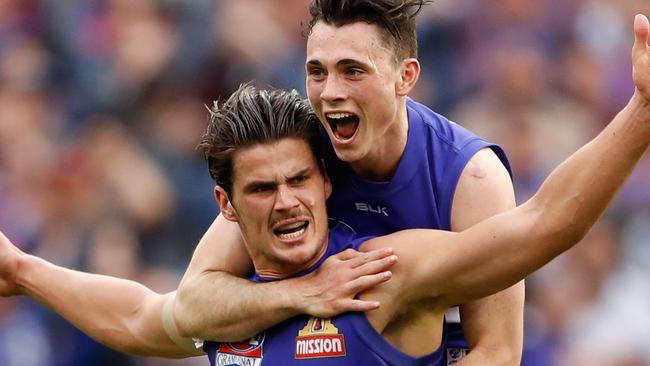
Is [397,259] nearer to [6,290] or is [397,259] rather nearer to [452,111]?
[6,290]

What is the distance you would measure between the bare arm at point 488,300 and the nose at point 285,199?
2.10 feet

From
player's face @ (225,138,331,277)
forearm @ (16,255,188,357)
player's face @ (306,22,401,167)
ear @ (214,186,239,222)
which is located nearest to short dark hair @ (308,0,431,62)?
player's face @ (306,22,401,167)

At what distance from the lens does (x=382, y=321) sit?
17.5ft

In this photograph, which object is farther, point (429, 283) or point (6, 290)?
point (6, 290)

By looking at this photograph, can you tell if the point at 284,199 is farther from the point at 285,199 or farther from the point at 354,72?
the point at 354,72

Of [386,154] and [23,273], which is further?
[23,273]

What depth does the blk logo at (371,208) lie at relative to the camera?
5.87 m

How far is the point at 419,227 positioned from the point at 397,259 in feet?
1.52

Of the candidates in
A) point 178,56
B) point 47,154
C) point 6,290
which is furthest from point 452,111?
point 6,290

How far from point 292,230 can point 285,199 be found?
14 cm

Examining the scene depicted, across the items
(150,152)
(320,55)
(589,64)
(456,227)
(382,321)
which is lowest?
(382,321)

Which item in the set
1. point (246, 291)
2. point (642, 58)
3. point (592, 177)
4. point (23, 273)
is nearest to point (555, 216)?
point (592, 177)

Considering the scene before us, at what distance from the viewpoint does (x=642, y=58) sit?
182 inches

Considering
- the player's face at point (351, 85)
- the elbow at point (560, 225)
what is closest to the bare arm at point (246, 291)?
the player's face at point (351, 85)
